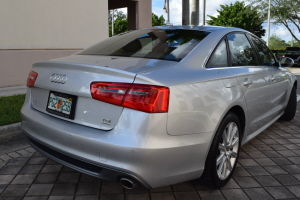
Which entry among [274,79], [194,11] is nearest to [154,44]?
[274,79]

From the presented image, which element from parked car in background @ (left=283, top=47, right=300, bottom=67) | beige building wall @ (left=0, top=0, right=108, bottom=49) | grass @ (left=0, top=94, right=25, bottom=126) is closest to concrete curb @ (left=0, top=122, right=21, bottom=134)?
grass @ (left=0, top=94, right=25, bottom=126)

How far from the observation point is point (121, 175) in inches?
88.7

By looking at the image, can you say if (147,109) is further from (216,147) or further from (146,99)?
(216,147)

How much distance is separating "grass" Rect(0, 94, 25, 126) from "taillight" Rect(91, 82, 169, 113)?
302 centimetres

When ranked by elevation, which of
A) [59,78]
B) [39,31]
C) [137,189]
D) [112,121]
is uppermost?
[39,31]

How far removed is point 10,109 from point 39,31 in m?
3.64

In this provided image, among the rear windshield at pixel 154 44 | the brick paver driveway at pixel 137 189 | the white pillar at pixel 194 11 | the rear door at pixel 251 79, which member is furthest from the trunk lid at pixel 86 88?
the white pillar at pixel 194 11

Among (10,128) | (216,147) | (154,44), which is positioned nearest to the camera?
(216,147)

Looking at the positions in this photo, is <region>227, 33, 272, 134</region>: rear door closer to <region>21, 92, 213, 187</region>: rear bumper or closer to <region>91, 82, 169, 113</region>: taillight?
<region>21, 92, 213, 187</region>: rear bumper

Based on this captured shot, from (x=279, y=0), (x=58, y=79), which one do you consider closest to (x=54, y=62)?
(x=58, y=79)

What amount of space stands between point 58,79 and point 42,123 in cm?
40

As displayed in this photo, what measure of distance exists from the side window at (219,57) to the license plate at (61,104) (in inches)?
48.7

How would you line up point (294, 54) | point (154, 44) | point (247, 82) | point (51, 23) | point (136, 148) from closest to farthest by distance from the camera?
point (136, 148), point (154, 44), point (247, 82), point (51, 23), point (294, 54)

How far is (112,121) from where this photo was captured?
227 cm
